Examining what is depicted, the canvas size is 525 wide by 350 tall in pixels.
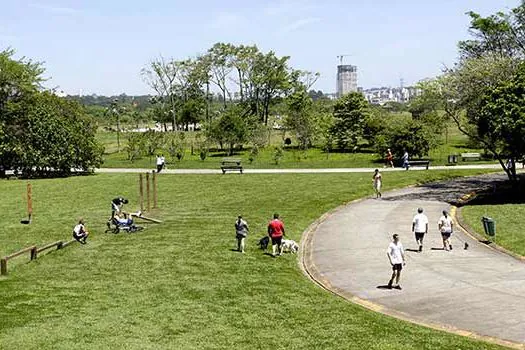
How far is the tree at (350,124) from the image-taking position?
221ft

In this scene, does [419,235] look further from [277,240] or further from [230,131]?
[230,131]

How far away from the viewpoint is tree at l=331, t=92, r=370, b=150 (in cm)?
6750

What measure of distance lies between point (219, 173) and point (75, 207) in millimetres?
14058

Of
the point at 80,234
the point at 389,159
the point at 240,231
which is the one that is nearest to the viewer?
the point at 240,231

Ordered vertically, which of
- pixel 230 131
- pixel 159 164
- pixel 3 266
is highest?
pixel 230 131

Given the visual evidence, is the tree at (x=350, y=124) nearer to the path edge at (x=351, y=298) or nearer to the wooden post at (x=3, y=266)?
the path edge at (x=351, y=298)

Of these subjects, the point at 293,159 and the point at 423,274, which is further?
the point at 293,159

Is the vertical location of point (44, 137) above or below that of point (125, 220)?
above

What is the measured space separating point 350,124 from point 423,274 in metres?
48.3

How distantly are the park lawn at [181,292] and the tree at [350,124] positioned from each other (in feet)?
106

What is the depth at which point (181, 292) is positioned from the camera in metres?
19.1

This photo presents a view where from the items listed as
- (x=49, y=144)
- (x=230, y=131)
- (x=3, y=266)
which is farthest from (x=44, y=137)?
(x=3, y=266)

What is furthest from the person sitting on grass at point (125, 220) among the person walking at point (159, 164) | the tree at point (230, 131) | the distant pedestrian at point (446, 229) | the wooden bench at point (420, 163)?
the tree at point (230, 131)

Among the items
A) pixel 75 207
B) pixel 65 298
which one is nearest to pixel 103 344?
pixel 65 298
